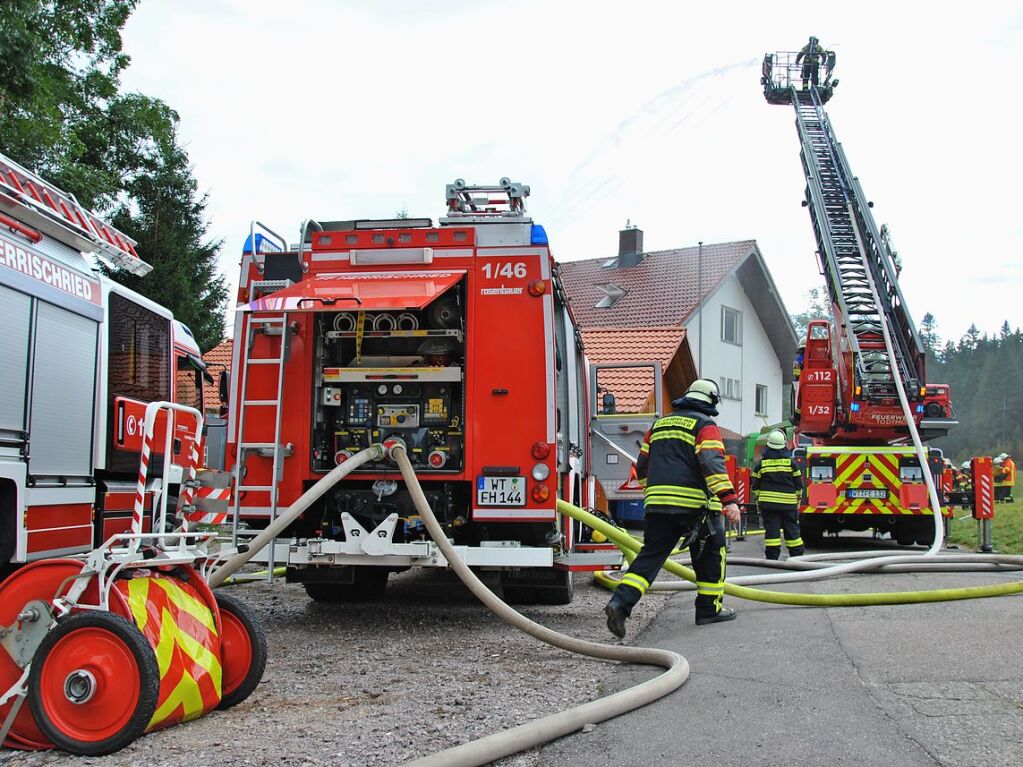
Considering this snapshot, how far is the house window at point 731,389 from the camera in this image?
30.7m

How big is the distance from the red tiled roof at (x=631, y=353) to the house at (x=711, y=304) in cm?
546

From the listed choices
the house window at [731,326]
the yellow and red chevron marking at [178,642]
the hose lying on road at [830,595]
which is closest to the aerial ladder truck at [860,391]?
the hose lying on road at [830,595]

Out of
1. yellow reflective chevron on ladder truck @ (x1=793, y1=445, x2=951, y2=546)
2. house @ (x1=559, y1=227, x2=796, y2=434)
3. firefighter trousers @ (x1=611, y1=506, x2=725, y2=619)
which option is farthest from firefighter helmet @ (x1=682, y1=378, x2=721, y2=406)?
house @ (x1=559, y1=227, x2=796, y2=434)

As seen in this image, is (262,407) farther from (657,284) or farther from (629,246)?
(629,246)

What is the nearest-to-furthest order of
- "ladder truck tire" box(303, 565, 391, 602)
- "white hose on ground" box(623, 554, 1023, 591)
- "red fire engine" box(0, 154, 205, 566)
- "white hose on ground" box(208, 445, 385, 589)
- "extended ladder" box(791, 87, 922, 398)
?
"white hose on ground" box(208, 445, 385, 589) < "red fire engine" box(0, 154, 205, 566) < "ladder truck tire" box(303, 565, 391, 602) < "white hose on ground" box(623, 554, 1023, 591) < "extended ladder" box(791, 87, 922, 398)

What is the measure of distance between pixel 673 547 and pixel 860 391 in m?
6.85

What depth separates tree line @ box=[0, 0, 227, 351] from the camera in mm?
11523

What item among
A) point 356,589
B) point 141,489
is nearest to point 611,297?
point 356,589

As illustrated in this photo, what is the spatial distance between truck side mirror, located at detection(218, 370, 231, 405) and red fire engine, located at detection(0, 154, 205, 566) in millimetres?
601

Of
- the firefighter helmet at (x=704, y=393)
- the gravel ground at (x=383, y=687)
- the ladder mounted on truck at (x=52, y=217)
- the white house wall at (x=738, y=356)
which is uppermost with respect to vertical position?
the white house wall at (x=738, y=356)

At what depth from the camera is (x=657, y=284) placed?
3050 cm

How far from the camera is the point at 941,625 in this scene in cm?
632

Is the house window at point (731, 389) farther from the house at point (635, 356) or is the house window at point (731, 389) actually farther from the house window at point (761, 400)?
the house at point (635, 356)

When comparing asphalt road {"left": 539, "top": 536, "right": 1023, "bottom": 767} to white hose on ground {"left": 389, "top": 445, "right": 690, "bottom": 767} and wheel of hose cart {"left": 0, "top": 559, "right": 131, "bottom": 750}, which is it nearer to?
white hose on ground {"left": 389, "top": 445, "right": 690, "bottom": 767}
